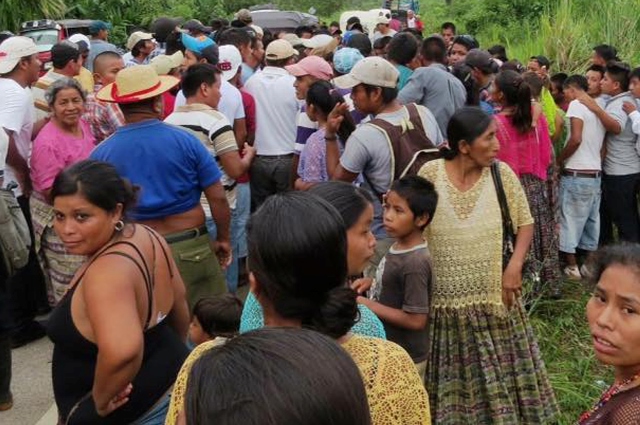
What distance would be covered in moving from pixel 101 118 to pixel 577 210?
12.6ft

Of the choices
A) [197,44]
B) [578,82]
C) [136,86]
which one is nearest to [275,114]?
[197,44]

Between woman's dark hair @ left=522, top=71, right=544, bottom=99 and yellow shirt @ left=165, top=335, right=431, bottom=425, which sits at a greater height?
yellow shirt @ left=165, top=335, right=431, bottom=425

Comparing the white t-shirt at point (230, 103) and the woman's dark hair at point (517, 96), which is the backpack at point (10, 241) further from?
the woman's dark hair at point (517, 96)

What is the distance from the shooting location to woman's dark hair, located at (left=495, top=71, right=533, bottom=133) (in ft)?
15.3

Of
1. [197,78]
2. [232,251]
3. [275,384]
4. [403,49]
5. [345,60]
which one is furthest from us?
[403,49]

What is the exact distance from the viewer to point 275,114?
585cm

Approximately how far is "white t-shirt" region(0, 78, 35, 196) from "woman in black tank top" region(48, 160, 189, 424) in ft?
7.88

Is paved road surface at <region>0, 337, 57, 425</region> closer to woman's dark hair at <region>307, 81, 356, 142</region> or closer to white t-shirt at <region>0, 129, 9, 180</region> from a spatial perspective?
white t-shirt at <region>0, 129, 9, 180</region>

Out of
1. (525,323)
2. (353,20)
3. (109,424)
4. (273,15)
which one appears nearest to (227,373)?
(109,424)

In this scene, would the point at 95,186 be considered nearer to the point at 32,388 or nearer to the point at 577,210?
the point at 32,388

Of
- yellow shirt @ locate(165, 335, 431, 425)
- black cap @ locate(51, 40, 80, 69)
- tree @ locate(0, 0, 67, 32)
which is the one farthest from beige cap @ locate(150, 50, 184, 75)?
tree @ locate(0, 0, 67, 32)

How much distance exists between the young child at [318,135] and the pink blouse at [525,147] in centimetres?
106

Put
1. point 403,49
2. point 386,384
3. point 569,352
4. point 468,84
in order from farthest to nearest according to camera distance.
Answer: point 468,84 → point 403,49 → point 569,352 → point 386,384

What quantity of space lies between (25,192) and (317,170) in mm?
2017
